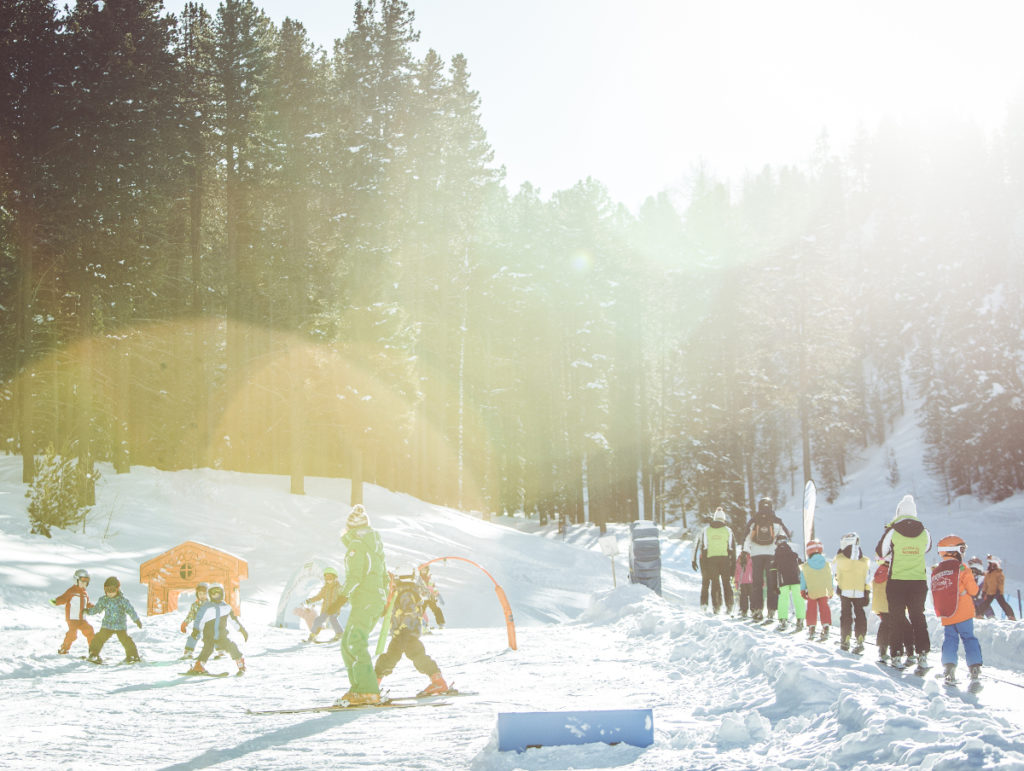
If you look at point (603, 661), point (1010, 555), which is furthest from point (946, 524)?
point (603, 661)

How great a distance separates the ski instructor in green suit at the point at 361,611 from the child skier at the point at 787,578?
26.6ft

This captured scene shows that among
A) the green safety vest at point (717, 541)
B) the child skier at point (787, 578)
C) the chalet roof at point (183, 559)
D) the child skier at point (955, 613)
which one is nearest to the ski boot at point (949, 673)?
the child skier at point (955, 613)

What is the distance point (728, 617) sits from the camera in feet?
57.9

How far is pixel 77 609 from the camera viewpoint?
13625 millimetres

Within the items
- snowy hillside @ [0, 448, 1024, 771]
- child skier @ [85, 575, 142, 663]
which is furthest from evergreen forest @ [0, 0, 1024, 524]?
child skier @ [85, 575, 142, 663]

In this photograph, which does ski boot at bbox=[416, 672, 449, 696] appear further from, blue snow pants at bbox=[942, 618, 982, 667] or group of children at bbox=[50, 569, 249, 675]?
blue snow pants at bbox=[942, 618, 982, 667]

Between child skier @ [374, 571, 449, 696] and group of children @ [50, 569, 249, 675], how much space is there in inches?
151

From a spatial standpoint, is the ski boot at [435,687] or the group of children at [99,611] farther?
the group of children at [99,611]

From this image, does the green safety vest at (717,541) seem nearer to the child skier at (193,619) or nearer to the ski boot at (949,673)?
the ski boot at (949,673)

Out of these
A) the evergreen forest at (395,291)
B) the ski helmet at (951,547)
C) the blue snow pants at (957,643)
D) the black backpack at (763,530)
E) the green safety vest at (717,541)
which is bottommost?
the blue snow pants at (957,643)

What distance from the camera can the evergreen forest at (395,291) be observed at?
88.3 ft

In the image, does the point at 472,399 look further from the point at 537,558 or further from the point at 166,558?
the point at 166,558

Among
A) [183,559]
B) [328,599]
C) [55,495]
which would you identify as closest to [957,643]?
[328,599]

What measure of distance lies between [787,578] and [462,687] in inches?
259
